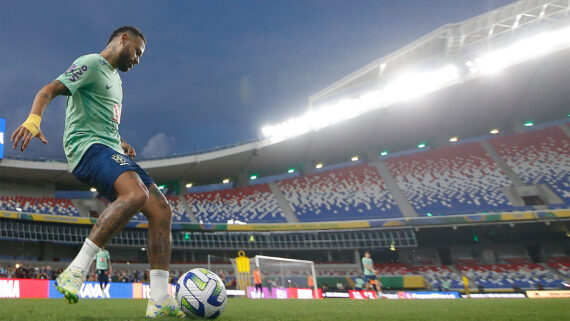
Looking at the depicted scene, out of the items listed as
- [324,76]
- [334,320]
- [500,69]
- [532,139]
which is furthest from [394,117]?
[324,76]

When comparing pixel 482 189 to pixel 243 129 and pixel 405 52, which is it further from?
pixel 243 129

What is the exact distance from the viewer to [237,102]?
131625 mm

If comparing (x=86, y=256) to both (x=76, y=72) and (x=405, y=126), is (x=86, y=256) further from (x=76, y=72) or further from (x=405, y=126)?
(x=405, y=126)

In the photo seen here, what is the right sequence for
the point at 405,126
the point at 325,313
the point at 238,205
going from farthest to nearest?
the point at 238,205, the point at 405,126, the point at 325,313

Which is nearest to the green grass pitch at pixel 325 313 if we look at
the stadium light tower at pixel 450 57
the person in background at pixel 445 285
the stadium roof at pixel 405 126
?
the person in background at pixel 445 285

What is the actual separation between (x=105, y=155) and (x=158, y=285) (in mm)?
1134

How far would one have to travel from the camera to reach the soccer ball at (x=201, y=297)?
122 inches

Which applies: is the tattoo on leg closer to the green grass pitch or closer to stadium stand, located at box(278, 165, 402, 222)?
the green grass pitch

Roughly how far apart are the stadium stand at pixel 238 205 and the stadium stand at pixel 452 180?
13.3 metres

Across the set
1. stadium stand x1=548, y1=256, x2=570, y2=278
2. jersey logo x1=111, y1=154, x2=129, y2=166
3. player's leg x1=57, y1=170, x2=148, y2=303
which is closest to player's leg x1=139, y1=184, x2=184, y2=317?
jersey logo x1=111, y1=154, x2=129, y2=166

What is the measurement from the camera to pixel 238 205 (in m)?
38.6

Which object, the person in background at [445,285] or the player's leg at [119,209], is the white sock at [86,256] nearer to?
the player's leg at [119,209]

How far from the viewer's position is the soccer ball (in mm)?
3088

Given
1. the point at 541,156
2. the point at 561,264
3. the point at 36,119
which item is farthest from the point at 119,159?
the point at 541,156
